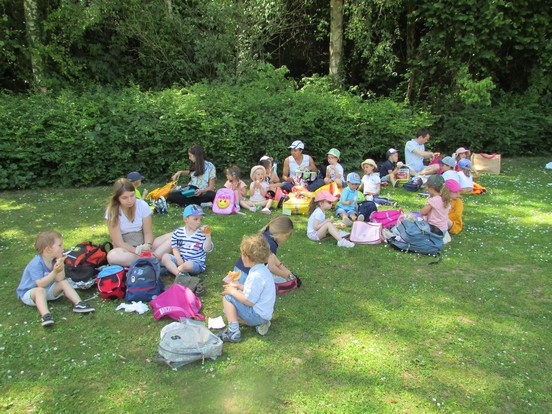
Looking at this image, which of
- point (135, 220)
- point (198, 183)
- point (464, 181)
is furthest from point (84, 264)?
point (464, 181)

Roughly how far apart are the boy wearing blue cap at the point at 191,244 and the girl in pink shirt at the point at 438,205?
10.7 feet

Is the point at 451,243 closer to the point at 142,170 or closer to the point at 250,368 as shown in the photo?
the point at 250,368

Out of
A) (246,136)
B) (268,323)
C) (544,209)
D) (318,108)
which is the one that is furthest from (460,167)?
(268,323)

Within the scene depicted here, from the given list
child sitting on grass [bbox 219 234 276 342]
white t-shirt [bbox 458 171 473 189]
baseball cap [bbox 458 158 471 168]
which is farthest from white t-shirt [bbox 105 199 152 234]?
baseball cap [bbox 458 158 471 168]

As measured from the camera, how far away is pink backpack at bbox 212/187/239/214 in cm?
813

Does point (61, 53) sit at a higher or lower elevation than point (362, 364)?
higher

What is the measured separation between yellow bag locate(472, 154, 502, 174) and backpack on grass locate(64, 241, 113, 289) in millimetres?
9938

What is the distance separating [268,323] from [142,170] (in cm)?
690

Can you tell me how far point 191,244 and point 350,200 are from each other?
3254mm

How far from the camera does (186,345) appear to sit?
150 inches

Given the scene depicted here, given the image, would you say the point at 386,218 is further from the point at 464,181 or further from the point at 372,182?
the point at 464,181

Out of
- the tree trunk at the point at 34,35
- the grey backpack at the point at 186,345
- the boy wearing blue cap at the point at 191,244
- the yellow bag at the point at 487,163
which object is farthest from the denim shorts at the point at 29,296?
the yellow bag at the point at 487,163

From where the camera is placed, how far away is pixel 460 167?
10047 millimetres

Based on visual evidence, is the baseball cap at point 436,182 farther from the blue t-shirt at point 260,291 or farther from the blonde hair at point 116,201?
the blonde hair at point 116,201
